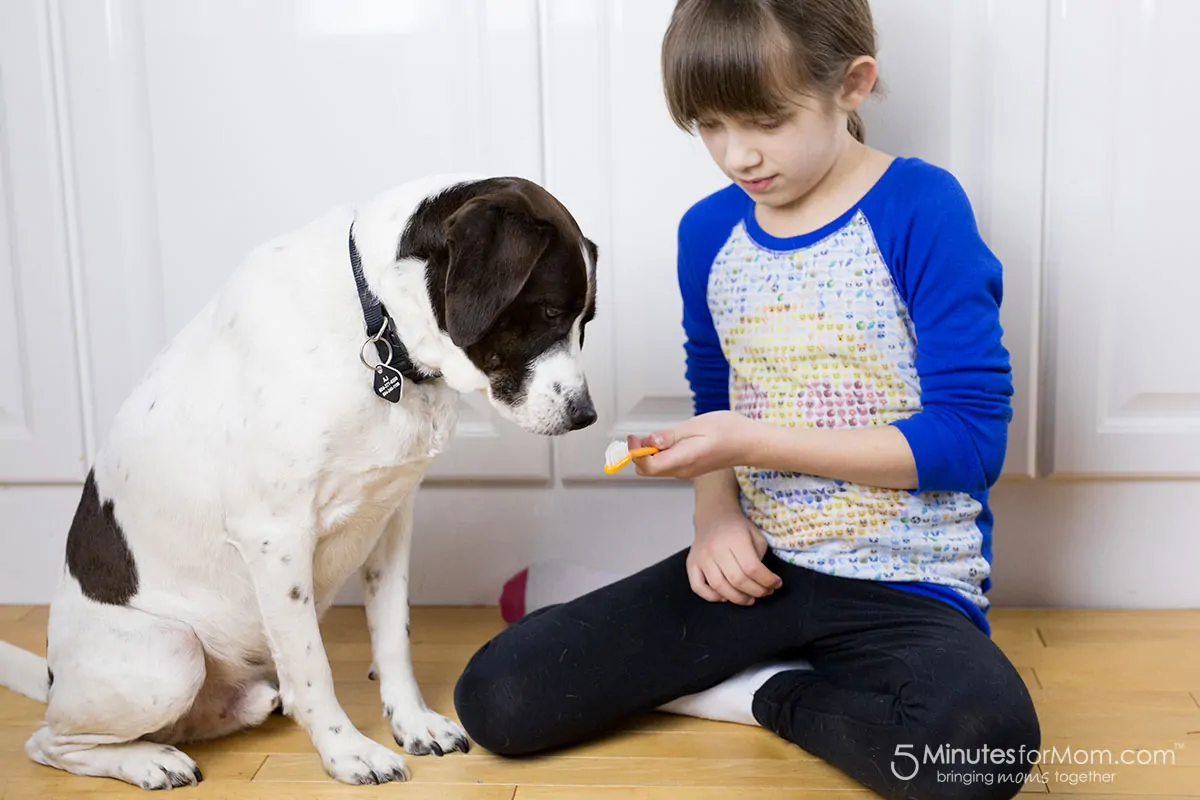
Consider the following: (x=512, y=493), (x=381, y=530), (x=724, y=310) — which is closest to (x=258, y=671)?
(x=381, y=530)

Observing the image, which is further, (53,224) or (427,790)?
(53,224)

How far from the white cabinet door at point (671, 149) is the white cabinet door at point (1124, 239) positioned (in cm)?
5

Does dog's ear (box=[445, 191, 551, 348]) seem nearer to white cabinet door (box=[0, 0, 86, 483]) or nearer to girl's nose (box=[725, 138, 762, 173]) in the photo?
girl's nose (box=[725, 138, 762, 173])

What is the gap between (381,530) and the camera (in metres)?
1.51

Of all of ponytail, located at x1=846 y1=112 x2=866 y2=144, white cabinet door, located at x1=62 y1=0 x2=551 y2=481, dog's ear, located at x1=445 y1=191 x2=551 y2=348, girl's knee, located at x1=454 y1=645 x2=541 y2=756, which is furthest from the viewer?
white cabinet door, located at x1=62 y1=0 x2=551 y2=481

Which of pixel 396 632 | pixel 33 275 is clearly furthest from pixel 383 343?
pixel 33 275

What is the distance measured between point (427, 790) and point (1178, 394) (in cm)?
136

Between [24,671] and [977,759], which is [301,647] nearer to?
[24,671]

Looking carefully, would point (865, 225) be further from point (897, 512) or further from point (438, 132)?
point (438, 132)

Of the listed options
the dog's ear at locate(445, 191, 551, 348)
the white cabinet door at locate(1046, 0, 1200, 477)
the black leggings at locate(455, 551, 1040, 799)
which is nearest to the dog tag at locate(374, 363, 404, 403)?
the dog's ear at locate(445, 191, 551, 348)

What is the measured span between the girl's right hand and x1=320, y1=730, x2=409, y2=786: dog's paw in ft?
1.46

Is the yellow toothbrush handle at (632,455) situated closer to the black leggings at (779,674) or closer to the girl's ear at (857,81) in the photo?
the black leggings at (779,674)

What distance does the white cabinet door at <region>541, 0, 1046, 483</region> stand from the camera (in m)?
1.82

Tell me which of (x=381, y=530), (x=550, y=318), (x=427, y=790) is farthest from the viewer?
(x=381, y=530)
